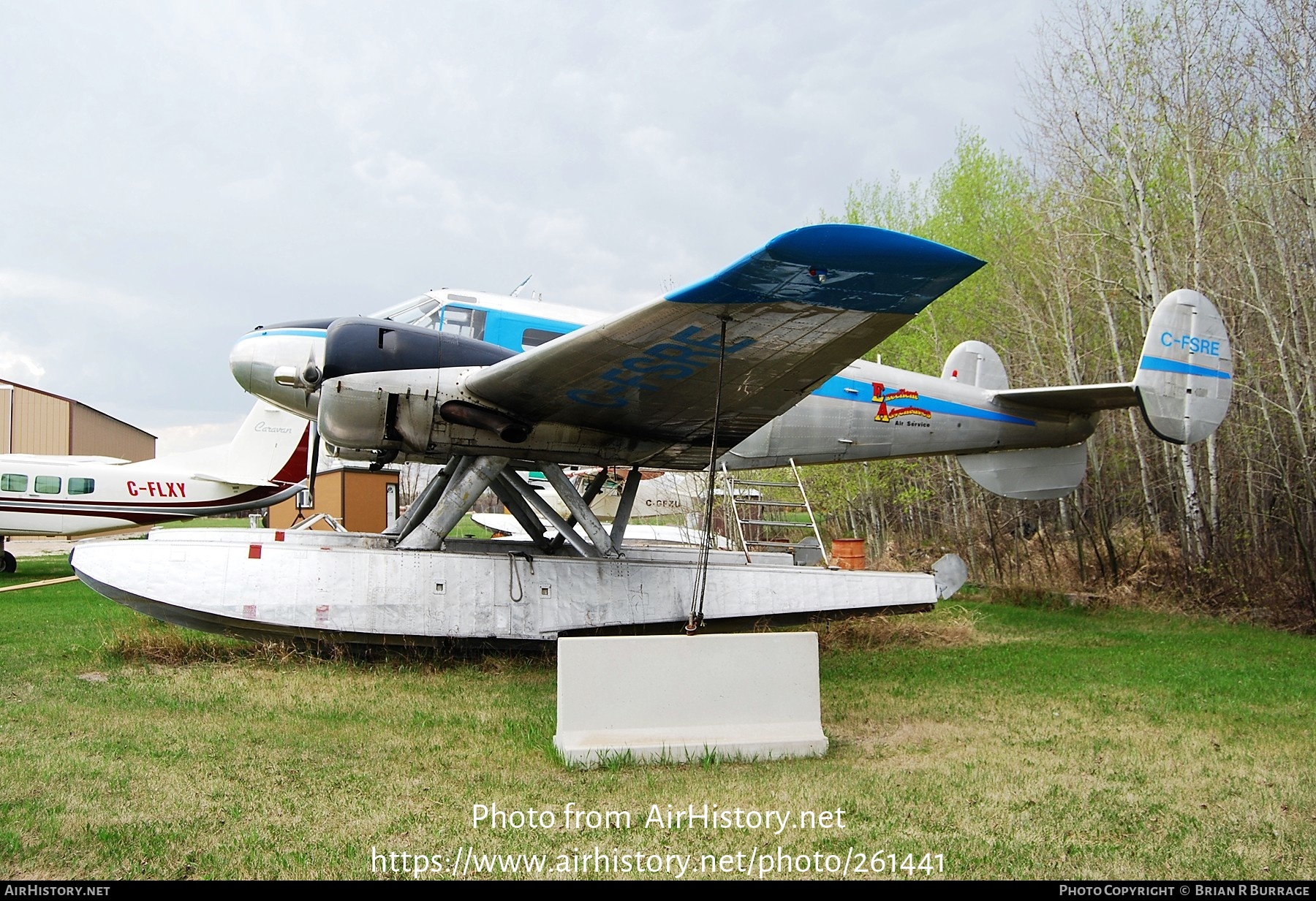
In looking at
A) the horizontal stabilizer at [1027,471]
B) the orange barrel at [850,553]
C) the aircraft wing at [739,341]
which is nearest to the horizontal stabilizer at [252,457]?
the orange barrel at [850,553]

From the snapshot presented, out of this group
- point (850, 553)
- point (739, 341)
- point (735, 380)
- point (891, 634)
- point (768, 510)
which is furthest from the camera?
point (768, 510)

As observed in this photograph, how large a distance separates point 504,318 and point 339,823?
18.4 ft

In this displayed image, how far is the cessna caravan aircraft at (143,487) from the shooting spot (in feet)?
59.8

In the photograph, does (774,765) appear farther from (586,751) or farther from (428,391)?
(428,391)

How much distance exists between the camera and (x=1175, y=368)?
9.11m

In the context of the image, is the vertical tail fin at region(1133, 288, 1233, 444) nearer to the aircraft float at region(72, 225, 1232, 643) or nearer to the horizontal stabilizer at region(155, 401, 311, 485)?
the aircraft float at region(72, 225, 1232, 643)

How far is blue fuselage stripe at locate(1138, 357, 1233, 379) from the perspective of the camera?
9.05m

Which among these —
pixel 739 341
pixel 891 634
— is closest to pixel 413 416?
pixel 739 341

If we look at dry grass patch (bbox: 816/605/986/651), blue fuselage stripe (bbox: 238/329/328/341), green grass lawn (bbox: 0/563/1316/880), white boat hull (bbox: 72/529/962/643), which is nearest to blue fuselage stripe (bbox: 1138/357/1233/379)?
green grass lawn (bbox: 0/563/1316/880)

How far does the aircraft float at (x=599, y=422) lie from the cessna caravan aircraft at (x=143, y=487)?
11.8 meters

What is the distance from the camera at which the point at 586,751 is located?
14.8ft

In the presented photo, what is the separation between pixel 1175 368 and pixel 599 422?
637 cm

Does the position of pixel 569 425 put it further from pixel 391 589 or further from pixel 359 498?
pixel 359 498
